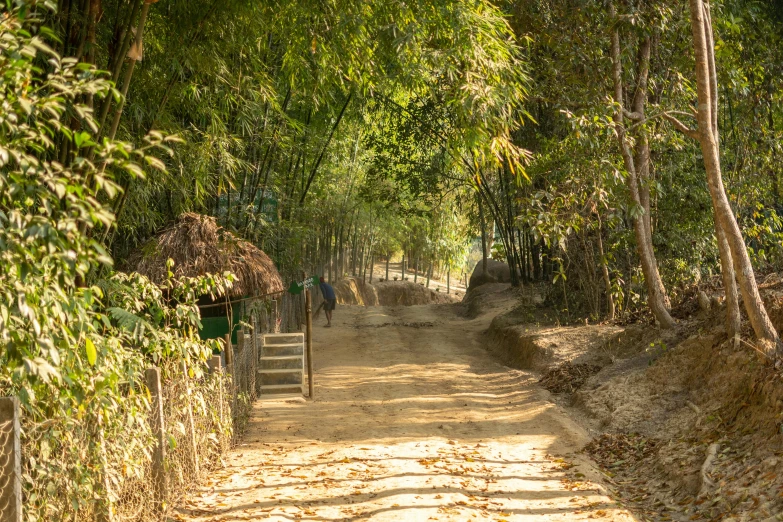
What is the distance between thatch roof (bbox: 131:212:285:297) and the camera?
8938 millimetres

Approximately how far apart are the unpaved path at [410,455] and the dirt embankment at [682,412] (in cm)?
36

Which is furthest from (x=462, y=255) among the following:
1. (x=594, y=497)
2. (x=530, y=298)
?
(x=594, y=497)

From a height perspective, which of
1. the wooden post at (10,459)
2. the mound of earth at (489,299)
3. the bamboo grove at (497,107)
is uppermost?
the bamboo grove at (497,107)

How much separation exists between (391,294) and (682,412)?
80.5ft

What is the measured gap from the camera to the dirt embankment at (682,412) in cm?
518

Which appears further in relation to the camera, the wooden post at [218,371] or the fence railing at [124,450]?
the wooden post at [218,371]

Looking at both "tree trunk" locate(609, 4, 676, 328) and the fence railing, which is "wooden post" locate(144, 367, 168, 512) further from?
"tree trunk" locate(609, 4, 676, 328)

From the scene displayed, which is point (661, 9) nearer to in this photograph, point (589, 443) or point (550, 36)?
point (550, 36)

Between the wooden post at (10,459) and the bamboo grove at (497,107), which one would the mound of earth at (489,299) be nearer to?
the bamboo grove at (497,107)

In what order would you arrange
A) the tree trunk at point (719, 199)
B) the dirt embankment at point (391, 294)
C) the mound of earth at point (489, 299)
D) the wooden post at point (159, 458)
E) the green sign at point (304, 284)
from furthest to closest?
the dirt embankment at point (391, 294)
the mound of earth at point (489, 299)
the green sign at point (304, 284)
the tree trunk at point (719, 199)
the wooden post at point (159, 458)

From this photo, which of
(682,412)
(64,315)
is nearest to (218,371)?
(64,315)

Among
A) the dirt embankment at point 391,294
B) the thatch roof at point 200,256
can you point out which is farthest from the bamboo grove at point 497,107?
the dirt embankment at point 391,294

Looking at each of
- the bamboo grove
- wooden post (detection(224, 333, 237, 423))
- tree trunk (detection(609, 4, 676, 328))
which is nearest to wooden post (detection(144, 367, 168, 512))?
the bamboo grove

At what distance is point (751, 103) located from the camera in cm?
940
